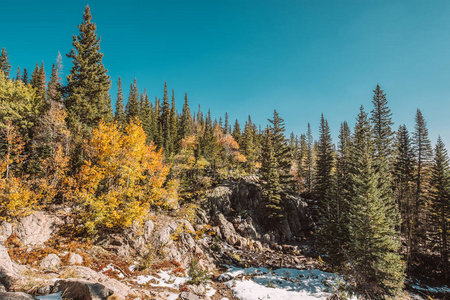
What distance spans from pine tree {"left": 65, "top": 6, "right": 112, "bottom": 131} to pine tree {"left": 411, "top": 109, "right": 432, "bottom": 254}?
138 ft

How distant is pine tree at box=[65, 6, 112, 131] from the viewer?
20.0 meters

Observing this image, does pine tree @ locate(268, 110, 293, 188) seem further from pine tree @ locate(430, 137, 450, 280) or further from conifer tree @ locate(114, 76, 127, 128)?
conifer tree @ locate(114, 76, 127, 128)

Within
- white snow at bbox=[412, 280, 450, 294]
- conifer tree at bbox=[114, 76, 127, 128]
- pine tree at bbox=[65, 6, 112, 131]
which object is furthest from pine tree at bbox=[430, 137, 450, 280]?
conifer tree at bbox=[114, 76, 127, 128]

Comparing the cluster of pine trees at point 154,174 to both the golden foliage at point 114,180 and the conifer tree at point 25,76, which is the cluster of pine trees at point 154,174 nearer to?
the golden foliage at point 114,180

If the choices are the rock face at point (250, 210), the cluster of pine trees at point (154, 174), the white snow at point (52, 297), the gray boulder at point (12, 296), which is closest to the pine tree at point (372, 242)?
the cluster of pine trees at point (154, 174)

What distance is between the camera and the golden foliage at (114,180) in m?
12.3

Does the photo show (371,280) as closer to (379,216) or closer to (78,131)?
(379,216)

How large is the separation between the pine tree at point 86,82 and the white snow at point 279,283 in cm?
2036

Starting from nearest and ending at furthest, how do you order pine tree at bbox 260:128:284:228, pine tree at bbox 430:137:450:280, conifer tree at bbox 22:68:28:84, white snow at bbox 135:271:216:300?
white snow at bbox 135:271:216:300 → pine tree at bbox 430:137:450:280 → pine tree at bbox 260:128:284:228 → conifer tree at bbox 22:68:28:84

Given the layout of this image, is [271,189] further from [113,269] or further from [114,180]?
[113,269]

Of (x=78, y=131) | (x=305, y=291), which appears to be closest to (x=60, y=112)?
(x=78, y=131)

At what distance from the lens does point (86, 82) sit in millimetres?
20859

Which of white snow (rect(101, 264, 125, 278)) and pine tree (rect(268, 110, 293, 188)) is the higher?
pine tree (rect(268, 110, 293, 188))

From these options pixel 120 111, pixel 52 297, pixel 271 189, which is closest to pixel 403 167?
pixel 271 189
